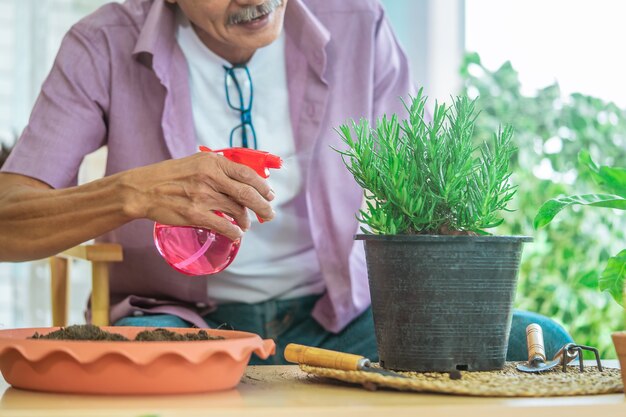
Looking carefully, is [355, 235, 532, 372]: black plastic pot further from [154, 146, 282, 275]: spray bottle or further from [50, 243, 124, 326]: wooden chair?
[50, 243, 124, 326]: wooden chair

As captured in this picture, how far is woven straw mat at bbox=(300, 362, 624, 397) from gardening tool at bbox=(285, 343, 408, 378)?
11 millimetres

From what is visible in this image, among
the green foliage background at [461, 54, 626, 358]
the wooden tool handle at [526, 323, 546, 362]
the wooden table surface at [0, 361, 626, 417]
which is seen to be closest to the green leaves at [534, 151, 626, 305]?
the wooden tool handle at [526, 323, 546, 362]

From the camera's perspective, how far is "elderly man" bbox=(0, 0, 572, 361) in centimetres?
170

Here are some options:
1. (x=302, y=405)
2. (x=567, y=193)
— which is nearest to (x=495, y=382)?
(x=302, y=405)

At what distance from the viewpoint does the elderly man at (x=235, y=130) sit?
170cm

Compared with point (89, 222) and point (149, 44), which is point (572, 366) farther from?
point (149, 44)

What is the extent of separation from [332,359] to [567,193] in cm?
197

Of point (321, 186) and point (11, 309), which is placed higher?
point (321, 186)

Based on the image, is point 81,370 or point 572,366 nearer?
point 81,370

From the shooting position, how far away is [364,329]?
1756 mm

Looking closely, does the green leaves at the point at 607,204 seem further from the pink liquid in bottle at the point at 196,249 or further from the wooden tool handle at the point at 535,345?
the pink liquid in bottle at the point at 196,249

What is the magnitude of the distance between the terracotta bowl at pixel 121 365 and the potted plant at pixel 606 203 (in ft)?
1.42

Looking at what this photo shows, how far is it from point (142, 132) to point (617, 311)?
1716 mm

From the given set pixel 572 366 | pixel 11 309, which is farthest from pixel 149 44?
pixel 11 309
